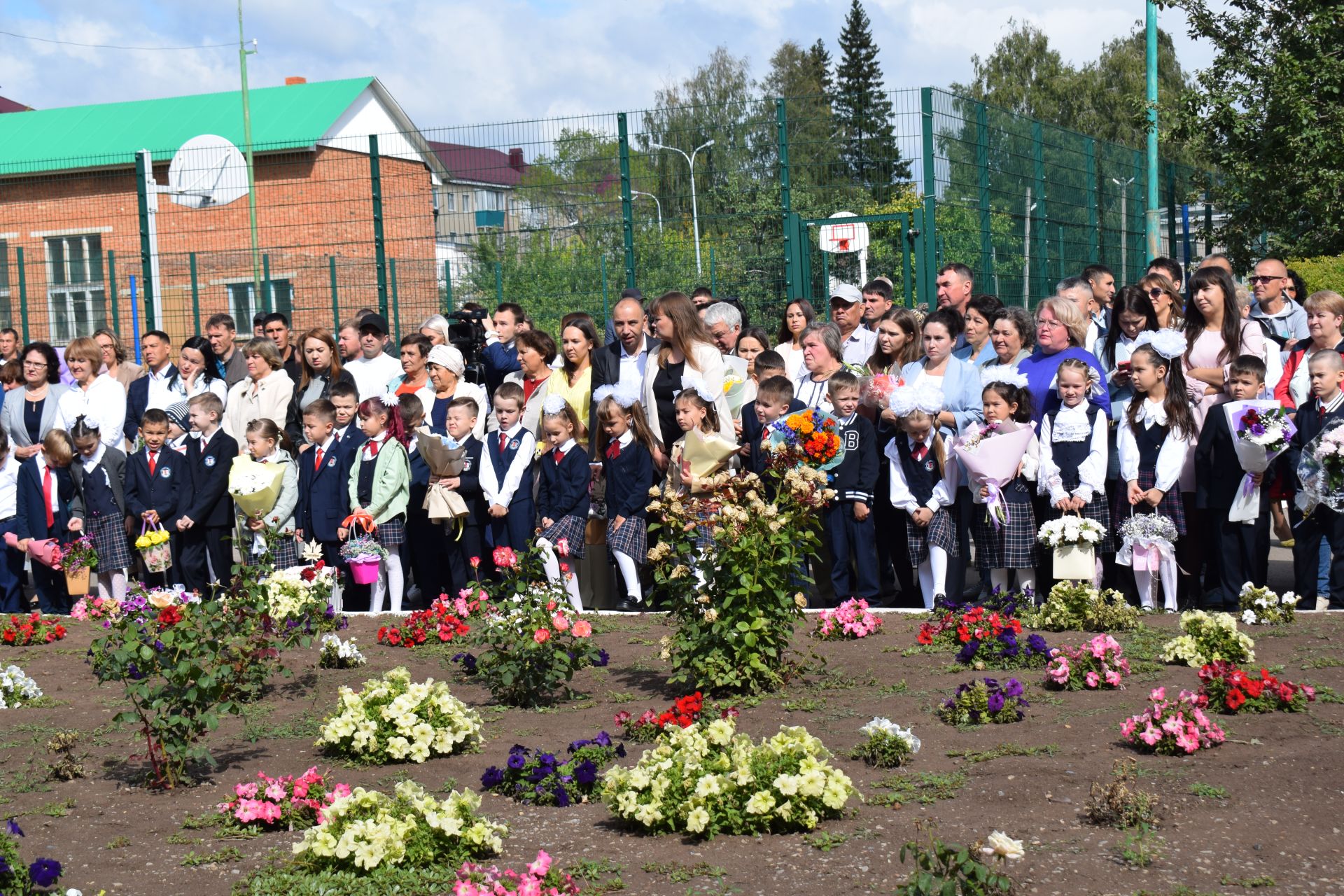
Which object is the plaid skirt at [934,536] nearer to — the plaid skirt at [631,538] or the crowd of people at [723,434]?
the crowd of people at [723,434]

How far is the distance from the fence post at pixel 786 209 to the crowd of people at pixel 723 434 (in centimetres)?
198

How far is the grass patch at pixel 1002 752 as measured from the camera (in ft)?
17.9

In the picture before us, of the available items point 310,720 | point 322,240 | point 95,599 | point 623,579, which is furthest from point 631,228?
point 310,720

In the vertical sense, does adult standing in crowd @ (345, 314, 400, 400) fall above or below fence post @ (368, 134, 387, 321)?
below

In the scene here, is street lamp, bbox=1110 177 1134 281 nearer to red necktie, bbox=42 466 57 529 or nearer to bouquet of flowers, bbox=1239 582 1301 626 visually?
bouquet of flowers, bbox=1239 582 1301 626

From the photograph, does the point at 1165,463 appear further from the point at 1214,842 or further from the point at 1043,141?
the point at 1043,141

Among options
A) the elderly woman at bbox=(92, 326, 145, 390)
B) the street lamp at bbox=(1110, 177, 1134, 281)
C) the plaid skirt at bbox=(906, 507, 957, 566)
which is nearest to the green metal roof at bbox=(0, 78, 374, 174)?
the street lamp at bbox=(1110, 177, 1134, 281)

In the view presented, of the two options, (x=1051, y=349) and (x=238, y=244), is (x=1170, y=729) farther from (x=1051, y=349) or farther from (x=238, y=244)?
(x=238, y=244)

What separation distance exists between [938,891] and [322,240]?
43.1 feet

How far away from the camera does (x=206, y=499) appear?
10227 millimetres

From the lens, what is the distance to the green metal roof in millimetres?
37719

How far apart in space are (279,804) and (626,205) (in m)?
9.05

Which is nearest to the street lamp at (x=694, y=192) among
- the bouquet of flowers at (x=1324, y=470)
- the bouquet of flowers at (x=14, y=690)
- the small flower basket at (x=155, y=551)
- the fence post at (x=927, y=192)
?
the fence post at (x=927, y=192)

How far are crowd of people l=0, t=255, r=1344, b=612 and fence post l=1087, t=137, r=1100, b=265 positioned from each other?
709 centimetres
